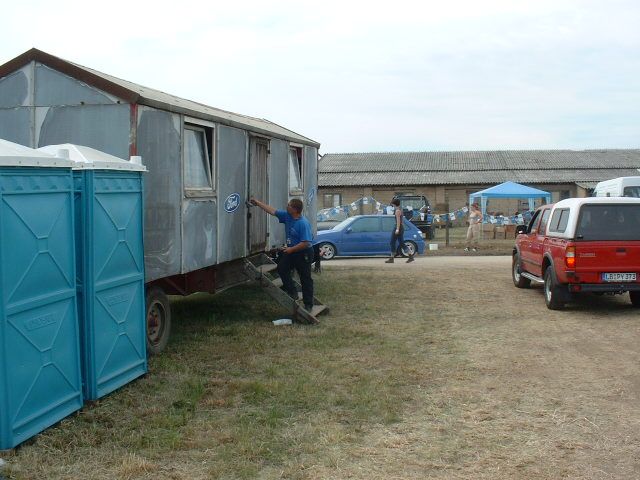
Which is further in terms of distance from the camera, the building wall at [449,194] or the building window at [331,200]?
the building window at [331,200]

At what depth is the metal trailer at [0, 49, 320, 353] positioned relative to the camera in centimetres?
727

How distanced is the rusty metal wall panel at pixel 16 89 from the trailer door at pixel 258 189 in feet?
11.4

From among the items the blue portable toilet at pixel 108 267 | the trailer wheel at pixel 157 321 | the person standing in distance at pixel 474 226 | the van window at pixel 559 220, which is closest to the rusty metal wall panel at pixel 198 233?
the trailer wheel at pixel 157 321

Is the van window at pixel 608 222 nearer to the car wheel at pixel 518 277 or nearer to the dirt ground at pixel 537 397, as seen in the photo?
the dirt ground at pixel 537 397

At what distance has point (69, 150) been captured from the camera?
596 cm

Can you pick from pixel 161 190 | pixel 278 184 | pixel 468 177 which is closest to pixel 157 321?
pixel 161 190

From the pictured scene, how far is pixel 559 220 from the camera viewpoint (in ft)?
37.0

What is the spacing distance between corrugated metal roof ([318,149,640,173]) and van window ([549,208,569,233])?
32248 millimetres

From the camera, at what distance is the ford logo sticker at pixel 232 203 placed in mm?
9398

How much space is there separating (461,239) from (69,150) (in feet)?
80.4

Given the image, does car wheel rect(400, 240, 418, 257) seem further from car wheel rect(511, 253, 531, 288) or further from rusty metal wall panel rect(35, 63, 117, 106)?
rusty metal wall panel rect(35, 63, 117, 106)

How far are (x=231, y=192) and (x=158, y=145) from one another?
7.08 feet

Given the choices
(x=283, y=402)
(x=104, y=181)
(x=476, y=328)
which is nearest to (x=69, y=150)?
(x=104, y=181)

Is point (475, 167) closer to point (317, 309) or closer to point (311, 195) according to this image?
point (311, 195)
